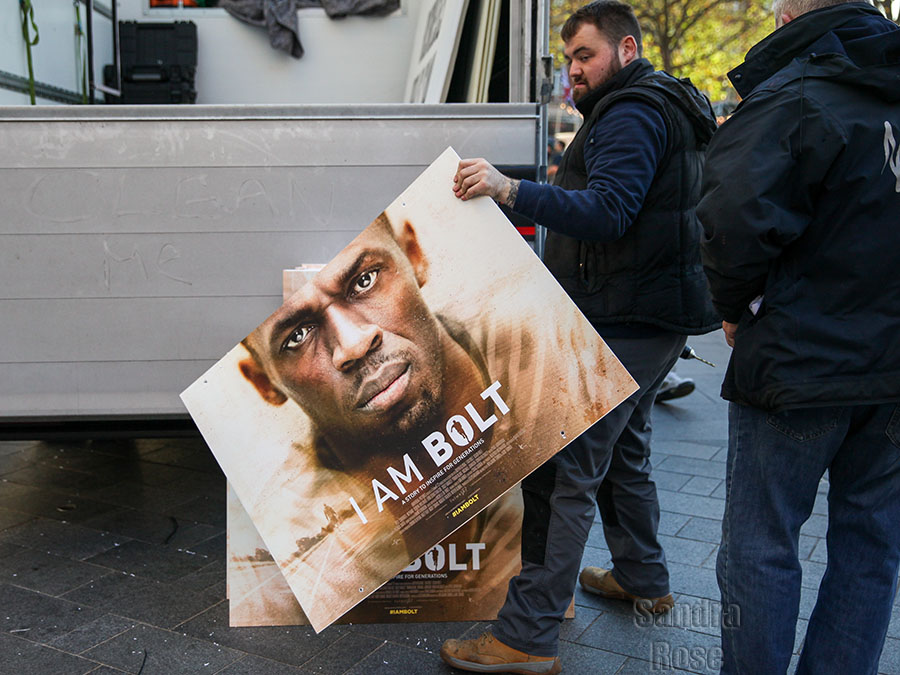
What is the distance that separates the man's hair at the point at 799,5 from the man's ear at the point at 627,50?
1.90 ft

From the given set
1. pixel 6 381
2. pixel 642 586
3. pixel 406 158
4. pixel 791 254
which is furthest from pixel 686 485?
pixel 6 381

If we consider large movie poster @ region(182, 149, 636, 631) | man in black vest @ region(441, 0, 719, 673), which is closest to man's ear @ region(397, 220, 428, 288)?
large movie poster @ region(182, 149, 636, 631)

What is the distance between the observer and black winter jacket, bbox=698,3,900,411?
2.01 m

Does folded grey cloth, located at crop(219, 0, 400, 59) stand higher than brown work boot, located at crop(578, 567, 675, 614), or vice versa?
folded grey cloth, located at crop(219, 0, 400, 59)

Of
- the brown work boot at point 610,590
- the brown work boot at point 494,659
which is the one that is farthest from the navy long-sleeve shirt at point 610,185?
the brown work boot at point 610,590

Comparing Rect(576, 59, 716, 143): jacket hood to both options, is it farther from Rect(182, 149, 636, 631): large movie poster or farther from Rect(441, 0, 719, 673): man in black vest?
Rect(182, 149, 636, 631): large movie poster

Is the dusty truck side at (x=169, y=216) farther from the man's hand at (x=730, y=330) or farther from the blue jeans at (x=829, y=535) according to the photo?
the blue jeans at (x=829, y=535)

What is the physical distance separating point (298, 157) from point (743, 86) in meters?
1.42

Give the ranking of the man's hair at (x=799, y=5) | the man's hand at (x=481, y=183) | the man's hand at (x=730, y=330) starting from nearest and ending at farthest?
1. the man's hair at (x=799, y=5)
2. the man's hand at (x=730, y=330)
3. the man's hand at (x=481, y=183)

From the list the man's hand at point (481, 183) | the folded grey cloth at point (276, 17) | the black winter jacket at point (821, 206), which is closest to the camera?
the black winter jacket at point (821, 206)

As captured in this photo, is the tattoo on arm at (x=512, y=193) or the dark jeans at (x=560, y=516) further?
the dark jeans at (x=560, y=516)

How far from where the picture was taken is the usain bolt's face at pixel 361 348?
2.48 m

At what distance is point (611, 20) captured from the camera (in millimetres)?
2758

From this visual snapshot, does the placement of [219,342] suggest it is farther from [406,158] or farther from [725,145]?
[725,145]
